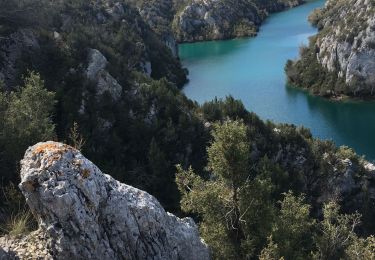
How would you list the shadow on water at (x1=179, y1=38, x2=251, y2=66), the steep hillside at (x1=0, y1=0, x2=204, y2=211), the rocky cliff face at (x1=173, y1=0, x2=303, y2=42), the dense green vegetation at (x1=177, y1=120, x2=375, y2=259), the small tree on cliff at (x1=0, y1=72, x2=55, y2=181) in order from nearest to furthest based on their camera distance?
the small tree on cliff at (x1=0, y1=72, x2=55, y2=181)
the dense green vegetation at (x1=177, y1=120, x2=375, y2=259)
the steep hillside at (x1=0, y1=0, x2=204, y2=211)
the shadow on water at (x1=179, y1=38, x2=251, y2=66)
the rocky cliff face at (x1=173, y1=0, x2=303, y2=42)

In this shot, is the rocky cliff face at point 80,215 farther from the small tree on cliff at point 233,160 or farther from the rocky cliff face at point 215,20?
the rocky cliff face at point 215,20

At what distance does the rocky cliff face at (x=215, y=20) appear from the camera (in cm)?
17025

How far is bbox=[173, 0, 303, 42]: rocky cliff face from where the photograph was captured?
170 m

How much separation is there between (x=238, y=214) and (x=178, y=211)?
58.3 ft

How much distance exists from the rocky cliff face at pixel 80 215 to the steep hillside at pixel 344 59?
90735 mm

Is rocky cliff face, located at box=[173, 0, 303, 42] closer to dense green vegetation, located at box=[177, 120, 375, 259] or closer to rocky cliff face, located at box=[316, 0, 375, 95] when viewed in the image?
rocky cliff face, located at box=[316, 0, 375, 95]

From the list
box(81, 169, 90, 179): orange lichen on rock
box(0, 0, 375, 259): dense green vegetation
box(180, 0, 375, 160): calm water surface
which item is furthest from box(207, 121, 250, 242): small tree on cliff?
box(180, 0, 375, 160): calm water surface

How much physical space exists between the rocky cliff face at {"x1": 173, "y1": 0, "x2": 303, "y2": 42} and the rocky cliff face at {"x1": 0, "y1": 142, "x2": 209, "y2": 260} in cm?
15281

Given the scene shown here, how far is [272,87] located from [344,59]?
18050 millimetres

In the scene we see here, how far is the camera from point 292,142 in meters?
50.3

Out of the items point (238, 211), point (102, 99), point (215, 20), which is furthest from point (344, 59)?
point (238, 211)

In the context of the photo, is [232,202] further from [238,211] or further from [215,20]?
[215,20]

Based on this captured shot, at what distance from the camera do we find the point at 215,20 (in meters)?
177

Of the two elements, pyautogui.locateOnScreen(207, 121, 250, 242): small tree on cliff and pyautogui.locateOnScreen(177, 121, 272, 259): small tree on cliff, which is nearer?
pyautogui.locateOnScreen(177, 121, 272, 259): small tree on cliff
